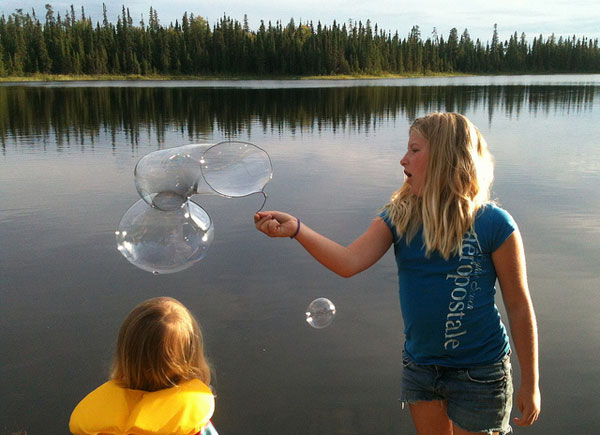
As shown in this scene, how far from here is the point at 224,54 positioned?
127 m

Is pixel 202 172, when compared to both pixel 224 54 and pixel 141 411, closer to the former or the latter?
pixel 141 411

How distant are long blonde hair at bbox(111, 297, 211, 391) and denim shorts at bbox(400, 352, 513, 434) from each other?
102 centimetres

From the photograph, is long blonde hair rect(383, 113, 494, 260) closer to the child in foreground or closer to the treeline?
the child in foreground

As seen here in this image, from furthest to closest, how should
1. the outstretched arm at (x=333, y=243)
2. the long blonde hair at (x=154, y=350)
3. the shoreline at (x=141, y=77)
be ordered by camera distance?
the shoreline at (x=141, y=77) → the outstretched arm at (x=333, y=243) → the long blonde hair at (x=154, y=350)

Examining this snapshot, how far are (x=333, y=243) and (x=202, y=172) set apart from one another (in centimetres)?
91

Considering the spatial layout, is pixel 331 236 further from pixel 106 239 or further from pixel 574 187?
pixel 574 187

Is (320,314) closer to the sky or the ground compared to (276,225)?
closer to the ground

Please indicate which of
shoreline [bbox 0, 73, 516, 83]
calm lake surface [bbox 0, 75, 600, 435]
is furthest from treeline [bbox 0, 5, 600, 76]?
calm lake surface [bbox 0, 75, 600, 435]

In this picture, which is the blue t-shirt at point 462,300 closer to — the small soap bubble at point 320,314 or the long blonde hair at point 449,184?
the long blonde hair at point 449,184

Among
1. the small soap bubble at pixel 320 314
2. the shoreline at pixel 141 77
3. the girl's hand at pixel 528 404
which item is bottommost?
the shoreline at pixel 141 77

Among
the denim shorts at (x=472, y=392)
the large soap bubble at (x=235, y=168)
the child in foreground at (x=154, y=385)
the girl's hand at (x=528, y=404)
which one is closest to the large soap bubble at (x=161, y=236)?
the large soap bubble at (x=235, y=168)

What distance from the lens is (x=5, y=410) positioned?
14.5 ft

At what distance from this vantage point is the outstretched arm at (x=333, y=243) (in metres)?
2.37

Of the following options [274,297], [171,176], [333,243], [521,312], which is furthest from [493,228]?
[274,297]
